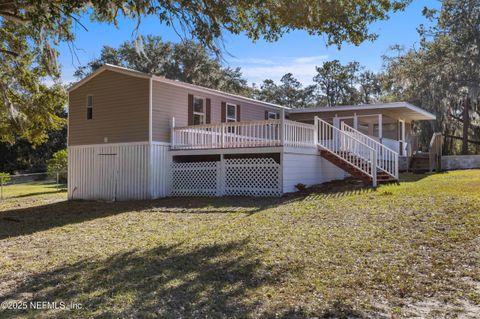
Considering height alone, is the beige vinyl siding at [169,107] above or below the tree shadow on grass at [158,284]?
above

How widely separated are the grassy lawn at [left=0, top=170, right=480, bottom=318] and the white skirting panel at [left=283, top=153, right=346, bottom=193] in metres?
3.07

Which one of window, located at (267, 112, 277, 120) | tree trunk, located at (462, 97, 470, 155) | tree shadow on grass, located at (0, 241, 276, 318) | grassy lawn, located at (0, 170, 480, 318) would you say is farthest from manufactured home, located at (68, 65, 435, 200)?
tree trunk, located at (462, 97, 470, 155)

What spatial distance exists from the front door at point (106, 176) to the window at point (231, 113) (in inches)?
210

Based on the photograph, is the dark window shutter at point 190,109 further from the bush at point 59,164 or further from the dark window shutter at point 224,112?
the bush at point 59,164

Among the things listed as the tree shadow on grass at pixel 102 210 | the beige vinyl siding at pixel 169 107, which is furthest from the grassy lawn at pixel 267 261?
the beige vinyl siding at pixel 169 107

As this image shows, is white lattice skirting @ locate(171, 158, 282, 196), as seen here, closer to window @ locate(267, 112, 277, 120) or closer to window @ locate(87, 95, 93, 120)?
window @ locate(87, 95, 93, 120)

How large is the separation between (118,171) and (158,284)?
11380mm

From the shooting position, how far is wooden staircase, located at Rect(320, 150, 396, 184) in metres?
14.4

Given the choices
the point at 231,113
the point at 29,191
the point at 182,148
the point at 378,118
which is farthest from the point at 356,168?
the point at 29,191

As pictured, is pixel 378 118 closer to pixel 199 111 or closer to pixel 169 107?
pixel 199 111

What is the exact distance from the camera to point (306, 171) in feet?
51.3

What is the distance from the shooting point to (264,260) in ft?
22.1

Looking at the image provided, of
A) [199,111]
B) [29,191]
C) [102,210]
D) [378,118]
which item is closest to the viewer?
[102,210]

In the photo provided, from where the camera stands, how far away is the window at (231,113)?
1959cm
